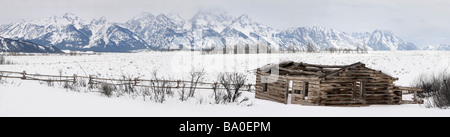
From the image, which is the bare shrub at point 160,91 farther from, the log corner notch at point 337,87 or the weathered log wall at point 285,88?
the log corner notch at point 337,87

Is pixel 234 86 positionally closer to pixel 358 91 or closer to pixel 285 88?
pixel 285 88

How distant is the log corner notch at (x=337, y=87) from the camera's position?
1965 centimetres

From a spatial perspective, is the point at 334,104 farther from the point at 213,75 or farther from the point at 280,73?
the point at 213,75

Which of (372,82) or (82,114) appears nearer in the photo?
(82,114)

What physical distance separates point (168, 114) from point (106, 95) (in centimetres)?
636

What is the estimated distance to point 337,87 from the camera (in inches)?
778

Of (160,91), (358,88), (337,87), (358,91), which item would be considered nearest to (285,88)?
(337,87)

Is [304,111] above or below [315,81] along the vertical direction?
below

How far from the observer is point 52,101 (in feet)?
49.2

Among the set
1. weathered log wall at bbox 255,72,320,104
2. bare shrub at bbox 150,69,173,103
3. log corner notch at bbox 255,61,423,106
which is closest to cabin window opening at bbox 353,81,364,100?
log corner notch at bbox 255,61,423,106

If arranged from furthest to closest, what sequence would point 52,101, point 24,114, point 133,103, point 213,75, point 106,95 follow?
point 213,75 < point 106,95 < point 133,103 < point 52,101 < point 24,114

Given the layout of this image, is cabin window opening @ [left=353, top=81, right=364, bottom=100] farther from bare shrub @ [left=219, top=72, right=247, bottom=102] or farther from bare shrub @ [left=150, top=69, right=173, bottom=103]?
bare shrub @ [left=150, top=69, right=173, bottom=103]

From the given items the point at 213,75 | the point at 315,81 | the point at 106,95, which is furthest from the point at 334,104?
the point at 213,75

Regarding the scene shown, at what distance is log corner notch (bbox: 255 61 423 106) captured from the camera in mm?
19648
